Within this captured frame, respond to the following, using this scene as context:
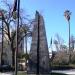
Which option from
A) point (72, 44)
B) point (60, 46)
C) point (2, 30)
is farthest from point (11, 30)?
point (72, 44)

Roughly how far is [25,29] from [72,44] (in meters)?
66.0

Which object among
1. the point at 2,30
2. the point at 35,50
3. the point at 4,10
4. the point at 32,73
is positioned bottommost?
the point at 32,73

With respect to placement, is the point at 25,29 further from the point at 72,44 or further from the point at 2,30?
the point at 72,44

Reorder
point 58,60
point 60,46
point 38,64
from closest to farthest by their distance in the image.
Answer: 1. point 38,64
2. point 58,60
3. point 60,46

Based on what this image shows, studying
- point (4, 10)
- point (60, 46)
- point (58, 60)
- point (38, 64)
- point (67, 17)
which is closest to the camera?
point (38, 64)

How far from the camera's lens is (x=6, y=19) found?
5619 centimetres

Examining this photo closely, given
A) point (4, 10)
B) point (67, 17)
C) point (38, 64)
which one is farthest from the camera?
point (67, 17)

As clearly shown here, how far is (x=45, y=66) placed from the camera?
27.5 metres

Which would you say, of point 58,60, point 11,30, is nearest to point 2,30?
point 11,30

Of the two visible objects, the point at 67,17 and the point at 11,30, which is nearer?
the point at 11,30

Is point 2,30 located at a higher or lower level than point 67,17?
lower

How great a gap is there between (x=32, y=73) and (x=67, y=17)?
61.9 metres

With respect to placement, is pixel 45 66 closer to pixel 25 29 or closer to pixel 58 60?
pixel 25 29

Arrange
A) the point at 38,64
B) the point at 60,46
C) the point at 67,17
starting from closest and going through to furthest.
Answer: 1. the point at 38,64
2. the point at 67,17
3. the point at 60,46
